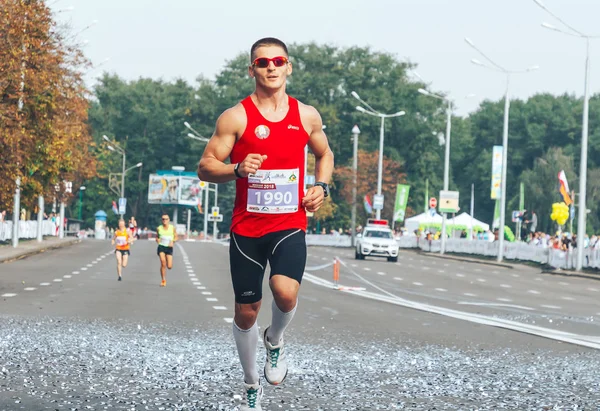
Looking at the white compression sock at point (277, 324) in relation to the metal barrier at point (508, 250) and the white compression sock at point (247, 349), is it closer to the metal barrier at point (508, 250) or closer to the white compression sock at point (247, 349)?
the white compression sock at point (247, 349)

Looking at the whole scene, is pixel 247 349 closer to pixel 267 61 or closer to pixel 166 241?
pixel 267 61

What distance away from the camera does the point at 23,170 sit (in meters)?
40.6

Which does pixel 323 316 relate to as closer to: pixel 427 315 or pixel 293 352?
pixel 427 315

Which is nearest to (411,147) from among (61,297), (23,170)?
(23,170)

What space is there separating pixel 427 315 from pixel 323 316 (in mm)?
1656

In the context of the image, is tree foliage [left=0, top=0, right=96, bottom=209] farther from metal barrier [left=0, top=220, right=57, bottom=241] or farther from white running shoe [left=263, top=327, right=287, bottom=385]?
white running shoe [left=263, top=327, right=287, bottom=385]

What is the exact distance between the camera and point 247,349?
707 cm

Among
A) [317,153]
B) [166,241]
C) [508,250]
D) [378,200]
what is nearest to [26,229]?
[508,250]

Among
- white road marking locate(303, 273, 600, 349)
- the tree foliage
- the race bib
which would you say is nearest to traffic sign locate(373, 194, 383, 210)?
the tree foliage

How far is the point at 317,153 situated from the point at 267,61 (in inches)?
27.6

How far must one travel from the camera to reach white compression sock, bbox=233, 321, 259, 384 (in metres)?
6.98

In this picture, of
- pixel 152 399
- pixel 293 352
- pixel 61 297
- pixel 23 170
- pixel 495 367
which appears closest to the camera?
pixel 152 399

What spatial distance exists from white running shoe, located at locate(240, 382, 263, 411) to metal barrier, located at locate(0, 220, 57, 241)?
47.3 metres

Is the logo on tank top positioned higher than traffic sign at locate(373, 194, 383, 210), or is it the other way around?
traffic sign at locate(373, 194, 383, 210)
